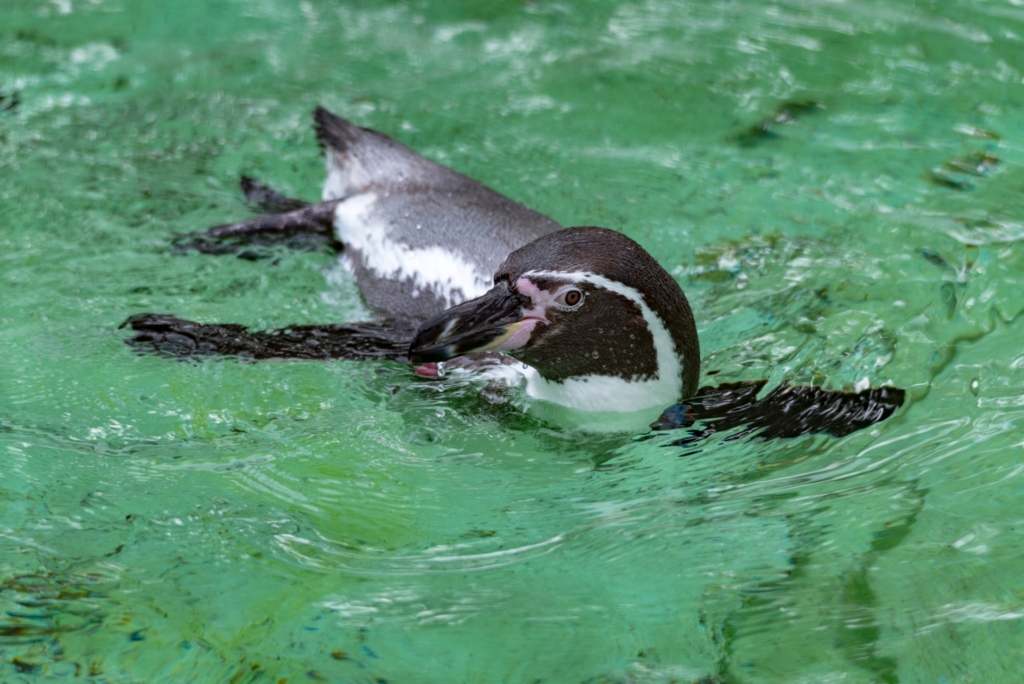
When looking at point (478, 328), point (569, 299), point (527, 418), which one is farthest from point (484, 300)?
point (527, 418)

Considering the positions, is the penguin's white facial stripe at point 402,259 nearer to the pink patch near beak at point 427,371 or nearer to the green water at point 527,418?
the green water at point 527,418

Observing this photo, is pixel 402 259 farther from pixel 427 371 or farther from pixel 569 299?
pixel 569 299

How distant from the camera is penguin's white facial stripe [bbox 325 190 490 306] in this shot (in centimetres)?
331

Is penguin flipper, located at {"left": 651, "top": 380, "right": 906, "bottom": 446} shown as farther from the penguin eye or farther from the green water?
the penguin eye

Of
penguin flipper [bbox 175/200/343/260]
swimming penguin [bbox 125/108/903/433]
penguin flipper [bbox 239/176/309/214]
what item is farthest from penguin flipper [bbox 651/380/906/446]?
penguin flipper [bbox 239/176/309/214]

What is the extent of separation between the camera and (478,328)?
8.78 feet

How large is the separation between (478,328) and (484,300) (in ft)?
0.30

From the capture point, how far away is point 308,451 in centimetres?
277

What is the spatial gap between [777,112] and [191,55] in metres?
2.97

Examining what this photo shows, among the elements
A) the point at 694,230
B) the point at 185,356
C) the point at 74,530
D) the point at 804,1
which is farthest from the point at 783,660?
the point at 804,1

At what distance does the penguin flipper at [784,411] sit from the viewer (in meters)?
2.78

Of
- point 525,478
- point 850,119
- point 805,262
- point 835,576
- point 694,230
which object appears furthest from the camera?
point 850,119

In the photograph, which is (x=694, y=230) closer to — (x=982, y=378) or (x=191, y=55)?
(x=982, y=378)

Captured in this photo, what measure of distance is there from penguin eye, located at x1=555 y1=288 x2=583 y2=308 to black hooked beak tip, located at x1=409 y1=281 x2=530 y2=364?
0.08 m
